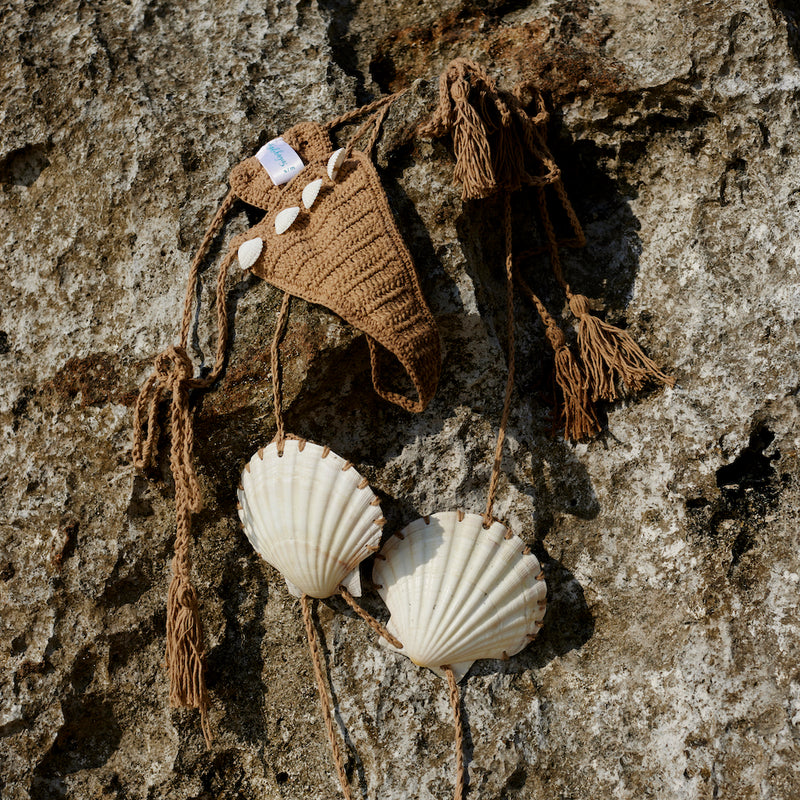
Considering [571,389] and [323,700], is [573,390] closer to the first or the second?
[571,389]

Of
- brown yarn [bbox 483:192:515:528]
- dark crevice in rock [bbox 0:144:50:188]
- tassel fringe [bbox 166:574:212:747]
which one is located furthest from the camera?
dark crevice in rock [bbox 0:144:50:188]

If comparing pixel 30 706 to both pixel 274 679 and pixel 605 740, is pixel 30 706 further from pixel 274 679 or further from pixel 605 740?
pixel 605 740

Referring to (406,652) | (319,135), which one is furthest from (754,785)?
(319,135)

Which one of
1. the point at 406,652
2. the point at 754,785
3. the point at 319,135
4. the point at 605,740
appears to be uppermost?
the point at 319,135

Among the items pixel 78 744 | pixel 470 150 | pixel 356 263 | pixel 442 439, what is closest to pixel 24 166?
pixel 356 263

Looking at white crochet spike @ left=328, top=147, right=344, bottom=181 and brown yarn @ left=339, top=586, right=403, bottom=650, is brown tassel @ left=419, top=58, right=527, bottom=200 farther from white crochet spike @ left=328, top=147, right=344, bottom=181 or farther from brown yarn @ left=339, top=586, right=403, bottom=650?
brown yarn @ left=339, top=586, right=403, bottom=650

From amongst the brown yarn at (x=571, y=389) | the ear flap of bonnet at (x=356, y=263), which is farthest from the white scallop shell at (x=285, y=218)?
the brown yarn at (x=571, y=389)

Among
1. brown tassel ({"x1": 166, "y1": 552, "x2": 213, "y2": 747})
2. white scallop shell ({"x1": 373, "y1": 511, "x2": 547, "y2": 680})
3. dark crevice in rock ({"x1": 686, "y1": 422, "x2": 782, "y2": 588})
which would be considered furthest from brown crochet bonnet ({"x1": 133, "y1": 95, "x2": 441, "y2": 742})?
dark crevice in rock ({"x1": 686, "y1": 422, "x2": 782, "y2": 588})

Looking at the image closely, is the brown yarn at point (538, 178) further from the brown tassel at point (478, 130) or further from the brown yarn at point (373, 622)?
the brown yarn at point (373, 622)
